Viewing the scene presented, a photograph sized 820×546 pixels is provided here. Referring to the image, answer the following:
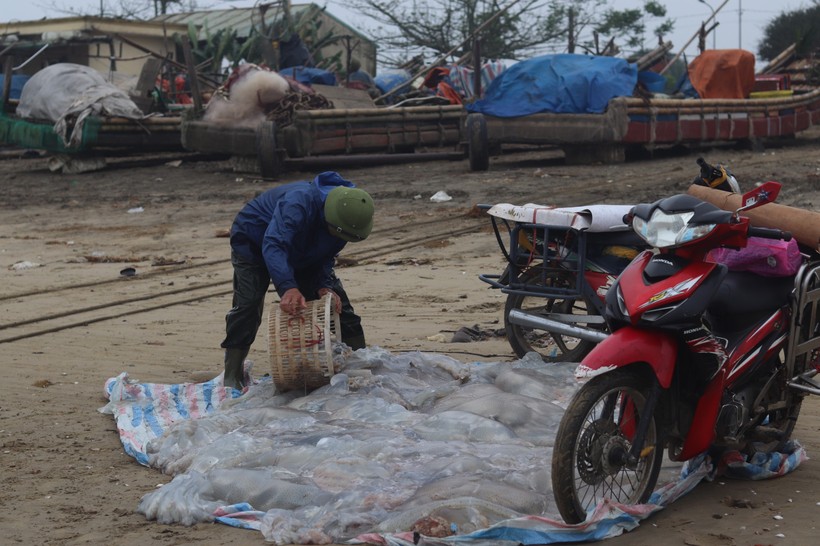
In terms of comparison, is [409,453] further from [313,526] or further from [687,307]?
[687,307]

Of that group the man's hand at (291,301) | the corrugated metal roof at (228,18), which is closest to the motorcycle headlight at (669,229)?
the man's hand at (291,301)

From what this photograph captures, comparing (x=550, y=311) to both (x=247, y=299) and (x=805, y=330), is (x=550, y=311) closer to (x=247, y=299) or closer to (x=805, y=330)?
(x=247, y=299)

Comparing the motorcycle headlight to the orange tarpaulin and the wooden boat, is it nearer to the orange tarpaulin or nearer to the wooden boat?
the wooden boat

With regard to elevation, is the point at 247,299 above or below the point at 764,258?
below

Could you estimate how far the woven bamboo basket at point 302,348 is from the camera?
229 inches

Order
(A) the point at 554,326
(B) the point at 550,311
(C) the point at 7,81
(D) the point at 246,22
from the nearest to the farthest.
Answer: (A) the point at 554,326 → (B) the point at 550,311 → (C) the point at 7,81 → (D) the point at 246,22

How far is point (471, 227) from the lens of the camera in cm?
1270

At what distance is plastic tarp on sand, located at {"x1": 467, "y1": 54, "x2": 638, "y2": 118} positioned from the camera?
1875cm

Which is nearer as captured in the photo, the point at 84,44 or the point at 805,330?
the point at 805,330

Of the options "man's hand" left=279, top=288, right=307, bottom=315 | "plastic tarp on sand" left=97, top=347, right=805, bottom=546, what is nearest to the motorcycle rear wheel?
"plastic tarp on sand" left=97, top=347, right=805, bottom=546

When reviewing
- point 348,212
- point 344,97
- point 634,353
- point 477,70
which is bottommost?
point 634,353

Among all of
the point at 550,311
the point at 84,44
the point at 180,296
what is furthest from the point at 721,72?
the point at 550,311

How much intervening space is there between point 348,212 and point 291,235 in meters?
0.32

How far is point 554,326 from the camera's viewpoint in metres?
6.30
